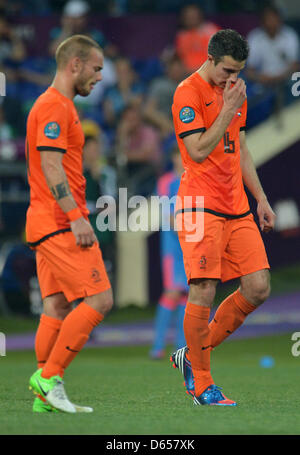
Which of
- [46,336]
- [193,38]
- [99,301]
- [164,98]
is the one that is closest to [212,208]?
[99,301]

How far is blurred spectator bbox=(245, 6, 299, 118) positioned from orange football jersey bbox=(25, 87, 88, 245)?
381 inches

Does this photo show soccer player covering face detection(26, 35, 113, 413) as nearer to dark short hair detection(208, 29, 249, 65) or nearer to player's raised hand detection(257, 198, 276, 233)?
dark short hair detection(208, 29, 249, 65)

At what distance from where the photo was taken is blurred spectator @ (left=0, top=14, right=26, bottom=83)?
1591 centimetres

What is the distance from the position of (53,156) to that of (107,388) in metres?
2.43

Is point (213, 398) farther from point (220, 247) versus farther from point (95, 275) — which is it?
point (95, 275)

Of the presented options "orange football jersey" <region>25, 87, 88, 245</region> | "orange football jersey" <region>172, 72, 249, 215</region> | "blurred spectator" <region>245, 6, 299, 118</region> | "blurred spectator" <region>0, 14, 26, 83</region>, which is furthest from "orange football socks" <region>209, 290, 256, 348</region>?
"blurred spectator" <region>0, 14, 26, 83</region>

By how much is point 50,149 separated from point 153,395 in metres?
2.11

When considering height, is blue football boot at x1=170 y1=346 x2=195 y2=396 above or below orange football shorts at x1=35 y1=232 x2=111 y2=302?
below

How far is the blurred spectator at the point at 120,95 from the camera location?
1531 centimetres

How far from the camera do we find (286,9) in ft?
61.5

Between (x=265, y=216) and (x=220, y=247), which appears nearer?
(x=220, y=247)

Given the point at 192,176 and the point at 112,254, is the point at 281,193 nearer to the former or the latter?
the point at 112,254

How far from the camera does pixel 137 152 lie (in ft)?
48.6
